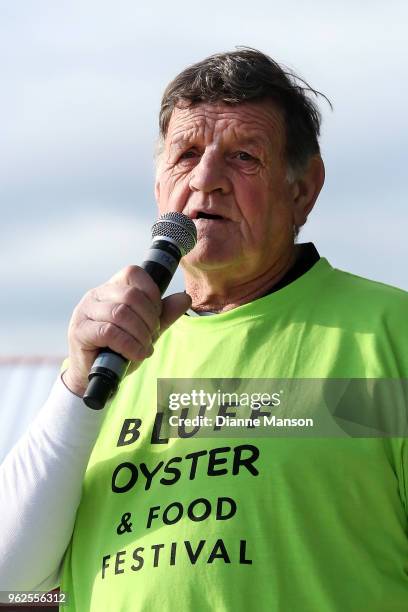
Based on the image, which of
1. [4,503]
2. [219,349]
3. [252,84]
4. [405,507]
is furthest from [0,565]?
[252,84]

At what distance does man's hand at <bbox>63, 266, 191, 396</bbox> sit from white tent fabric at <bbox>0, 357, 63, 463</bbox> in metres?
6.68

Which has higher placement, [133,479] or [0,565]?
[133,479]

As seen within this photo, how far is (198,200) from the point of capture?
343cm

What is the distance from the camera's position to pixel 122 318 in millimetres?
2842

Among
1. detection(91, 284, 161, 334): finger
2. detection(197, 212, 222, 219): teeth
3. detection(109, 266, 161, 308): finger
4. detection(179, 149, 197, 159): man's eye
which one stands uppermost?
detection(179, 149, 197, 159): man's eye

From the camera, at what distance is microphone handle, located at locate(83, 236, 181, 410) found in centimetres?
274

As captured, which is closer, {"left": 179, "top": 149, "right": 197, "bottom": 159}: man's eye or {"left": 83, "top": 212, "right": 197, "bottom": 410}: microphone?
{"left": 83, "top": 212, "right": 197, "bottom": 410}: microphone

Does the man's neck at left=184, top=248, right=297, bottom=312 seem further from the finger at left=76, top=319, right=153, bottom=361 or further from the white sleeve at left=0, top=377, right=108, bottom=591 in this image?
the finger at left=76, top=319, right=153, bottom=361

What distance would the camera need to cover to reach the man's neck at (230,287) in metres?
3.52

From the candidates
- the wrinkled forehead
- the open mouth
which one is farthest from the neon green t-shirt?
the wrinkled forehead

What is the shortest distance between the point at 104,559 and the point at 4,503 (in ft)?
1.10

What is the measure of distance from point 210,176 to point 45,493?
106 centimetres

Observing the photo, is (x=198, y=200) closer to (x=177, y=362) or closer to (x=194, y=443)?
(x=177, y=362)

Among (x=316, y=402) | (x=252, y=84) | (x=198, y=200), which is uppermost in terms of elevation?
(x=252, y=84)
